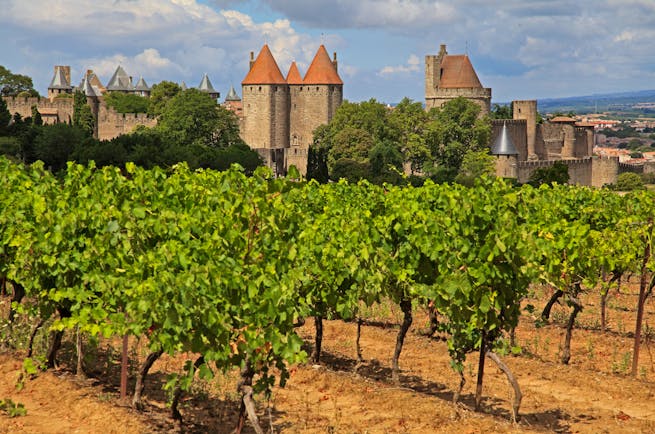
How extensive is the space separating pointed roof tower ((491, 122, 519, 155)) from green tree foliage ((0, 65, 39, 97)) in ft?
149

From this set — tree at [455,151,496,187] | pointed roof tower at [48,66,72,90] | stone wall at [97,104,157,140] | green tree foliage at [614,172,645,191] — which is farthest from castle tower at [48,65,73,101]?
green tree foliage at [614,172,645,191]

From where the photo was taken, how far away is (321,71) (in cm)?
7300

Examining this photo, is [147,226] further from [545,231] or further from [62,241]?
[545,231]

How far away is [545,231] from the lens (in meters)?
14.2

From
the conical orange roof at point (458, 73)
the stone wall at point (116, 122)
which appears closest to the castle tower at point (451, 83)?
the conical orange roof at point (458, 73)

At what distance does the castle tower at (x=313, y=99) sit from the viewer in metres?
72.7

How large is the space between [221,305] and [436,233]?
3370 millimetres

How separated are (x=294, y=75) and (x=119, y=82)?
125ft

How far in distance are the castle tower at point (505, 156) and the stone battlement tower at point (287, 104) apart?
1380 cm

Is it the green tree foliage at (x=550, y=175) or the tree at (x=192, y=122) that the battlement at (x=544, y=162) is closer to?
the green tree foliage at (x=550, y=175)

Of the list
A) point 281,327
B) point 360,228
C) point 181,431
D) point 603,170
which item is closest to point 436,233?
point 360,228

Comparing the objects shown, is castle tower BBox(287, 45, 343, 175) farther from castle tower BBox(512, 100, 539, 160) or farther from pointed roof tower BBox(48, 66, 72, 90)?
pointed roof tower BBox(48, 66, 72, 90)

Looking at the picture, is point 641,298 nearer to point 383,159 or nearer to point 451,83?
point 383,159

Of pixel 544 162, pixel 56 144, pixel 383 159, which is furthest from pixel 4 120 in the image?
pixel 544 162
